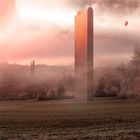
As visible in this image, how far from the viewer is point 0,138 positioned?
59250 mm

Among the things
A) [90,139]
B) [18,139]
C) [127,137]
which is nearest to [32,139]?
[18,139]

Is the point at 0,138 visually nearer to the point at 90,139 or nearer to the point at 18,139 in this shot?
the point at 18,139

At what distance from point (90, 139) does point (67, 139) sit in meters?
3.19

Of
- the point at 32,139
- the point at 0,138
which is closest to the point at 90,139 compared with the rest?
the point at 32,139

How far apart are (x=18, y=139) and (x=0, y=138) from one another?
10.3 feet

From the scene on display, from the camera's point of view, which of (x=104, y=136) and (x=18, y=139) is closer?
(x=18, y=139)

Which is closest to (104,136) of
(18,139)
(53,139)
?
(53,139)

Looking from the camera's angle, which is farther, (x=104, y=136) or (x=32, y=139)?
(x=104, y=136)

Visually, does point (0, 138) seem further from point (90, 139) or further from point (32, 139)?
point (90, 139)

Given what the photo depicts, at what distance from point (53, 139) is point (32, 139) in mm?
3266

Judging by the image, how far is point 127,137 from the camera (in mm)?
60344

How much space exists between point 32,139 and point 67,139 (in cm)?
512

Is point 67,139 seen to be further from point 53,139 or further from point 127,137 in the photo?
point 127,137

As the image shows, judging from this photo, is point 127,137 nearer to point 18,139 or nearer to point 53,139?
point 53,139
